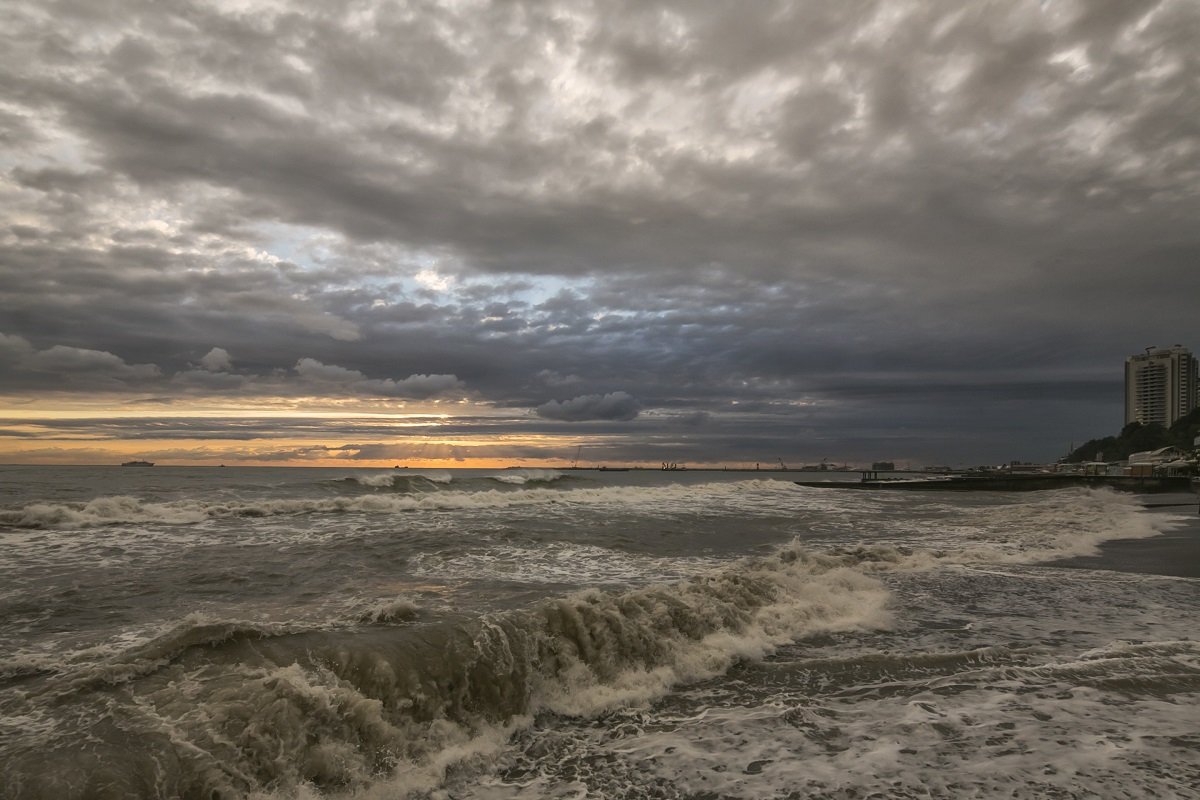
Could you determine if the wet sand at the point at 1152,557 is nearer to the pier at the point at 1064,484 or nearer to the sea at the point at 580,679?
the sea at the point at 580,679

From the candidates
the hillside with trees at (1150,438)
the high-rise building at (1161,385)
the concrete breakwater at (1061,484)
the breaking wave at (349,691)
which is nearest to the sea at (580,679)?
the breaking wave at (349,691)

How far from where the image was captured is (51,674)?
20.0ft

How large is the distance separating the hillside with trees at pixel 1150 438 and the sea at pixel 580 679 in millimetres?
132864

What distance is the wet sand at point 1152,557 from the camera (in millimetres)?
13898

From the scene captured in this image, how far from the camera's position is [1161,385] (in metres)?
180

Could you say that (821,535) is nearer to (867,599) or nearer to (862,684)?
(867,599)

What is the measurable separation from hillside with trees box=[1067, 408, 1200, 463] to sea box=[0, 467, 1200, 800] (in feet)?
436

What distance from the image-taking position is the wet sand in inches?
547

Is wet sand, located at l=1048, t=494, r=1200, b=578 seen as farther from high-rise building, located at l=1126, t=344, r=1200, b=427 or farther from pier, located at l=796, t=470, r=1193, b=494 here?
high-rise building, located at l=1126, t=344, r=1200, b=427

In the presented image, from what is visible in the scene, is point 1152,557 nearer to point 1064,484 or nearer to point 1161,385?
Answer: point 1064,484

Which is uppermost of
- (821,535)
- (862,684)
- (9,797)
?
(9,797)

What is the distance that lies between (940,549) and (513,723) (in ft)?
48.9

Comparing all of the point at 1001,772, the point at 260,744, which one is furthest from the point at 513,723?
the point at 1001,772

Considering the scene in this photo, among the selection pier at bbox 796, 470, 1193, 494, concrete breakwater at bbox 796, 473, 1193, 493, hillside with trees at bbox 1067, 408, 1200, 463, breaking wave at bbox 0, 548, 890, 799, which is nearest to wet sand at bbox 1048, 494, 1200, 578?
breaking wave at bbox 0, 548, 890, 799
